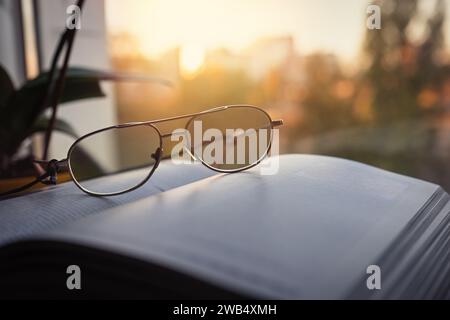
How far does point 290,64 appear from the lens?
110cm

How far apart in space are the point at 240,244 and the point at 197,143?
23 cm

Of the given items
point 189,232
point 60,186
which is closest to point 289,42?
point 60,186

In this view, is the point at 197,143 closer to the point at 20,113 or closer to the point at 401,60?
the point at 20,113

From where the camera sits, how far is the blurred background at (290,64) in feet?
3.16

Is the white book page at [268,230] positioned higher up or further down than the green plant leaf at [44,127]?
further down

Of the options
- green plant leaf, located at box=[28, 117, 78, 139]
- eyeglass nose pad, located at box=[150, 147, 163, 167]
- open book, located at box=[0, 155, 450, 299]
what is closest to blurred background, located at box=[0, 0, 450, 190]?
green plant leaf, located at box=[28, 117, 78, 139]

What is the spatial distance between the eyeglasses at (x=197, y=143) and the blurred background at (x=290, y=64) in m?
0.50

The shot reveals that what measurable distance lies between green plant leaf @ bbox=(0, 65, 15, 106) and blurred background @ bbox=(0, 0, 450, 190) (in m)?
0.46

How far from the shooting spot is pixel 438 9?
1.04 meters

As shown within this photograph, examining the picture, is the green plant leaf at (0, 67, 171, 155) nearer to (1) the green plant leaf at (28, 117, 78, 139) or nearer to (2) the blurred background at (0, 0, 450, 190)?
(1) the green plant leaf at (28, 117, 78, 139)

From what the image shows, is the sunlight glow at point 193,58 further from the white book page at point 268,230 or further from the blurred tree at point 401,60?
the white book page at point 268,230

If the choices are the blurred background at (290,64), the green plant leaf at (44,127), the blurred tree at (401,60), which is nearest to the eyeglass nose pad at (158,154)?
the green plant leaf at (44,127)

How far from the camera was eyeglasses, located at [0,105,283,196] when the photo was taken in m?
0.35

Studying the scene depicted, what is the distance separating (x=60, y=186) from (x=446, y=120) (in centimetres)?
104
